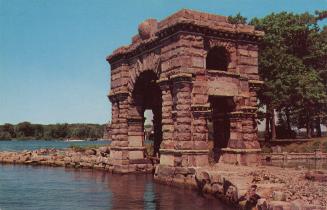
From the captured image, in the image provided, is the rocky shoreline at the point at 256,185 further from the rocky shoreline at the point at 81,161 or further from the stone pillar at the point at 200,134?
the rocky shoreline at the point at 81,161

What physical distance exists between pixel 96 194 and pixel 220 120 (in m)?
9.43

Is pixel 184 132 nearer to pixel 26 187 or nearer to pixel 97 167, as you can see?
pixel 26 187

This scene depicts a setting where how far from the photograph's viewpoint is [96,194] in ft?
69.2

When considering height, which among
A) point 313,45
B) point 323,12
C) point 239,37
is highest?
point 323,12

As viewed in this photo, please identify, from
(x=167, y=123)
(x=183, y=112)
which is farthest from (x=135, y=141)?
→ (x=183, y=112)

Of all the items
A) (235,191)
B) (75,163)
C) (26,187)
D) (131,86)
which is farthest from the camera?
(75,163)

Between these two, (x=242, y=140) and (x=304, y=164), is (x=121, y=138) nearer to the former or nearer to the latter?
(x=242, y=140)

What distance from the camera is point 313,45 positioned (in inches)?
1718

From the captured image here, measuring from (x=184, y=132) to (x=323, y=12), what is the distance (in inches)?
1234

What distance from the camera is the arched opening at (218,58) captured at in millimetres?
25125

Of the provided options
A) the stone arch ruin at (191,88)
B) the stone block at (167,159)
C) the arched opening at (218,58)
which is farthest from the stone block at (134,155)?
the arched opening at (218,58)

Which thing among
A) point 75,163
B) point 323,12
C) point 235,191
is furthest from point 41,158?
point 323,12

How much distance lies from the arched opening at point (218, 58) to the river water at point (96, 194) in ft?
29.0

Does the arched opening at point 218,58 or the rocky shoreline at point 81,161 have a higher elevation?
the arched opening at point 218,58
